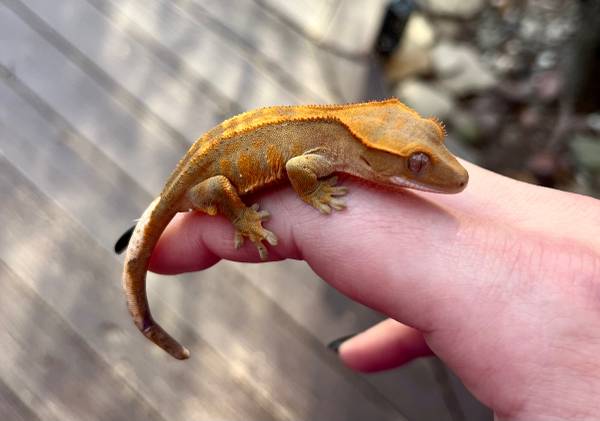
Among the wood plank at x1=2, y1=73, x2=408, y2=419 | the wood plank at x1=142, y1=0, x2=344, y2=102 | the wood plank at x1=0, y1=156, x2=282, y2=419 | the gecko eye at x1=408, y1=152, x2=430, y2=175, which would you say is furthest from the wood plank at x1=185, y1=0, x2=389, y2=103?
the gecko eye at x1=408, y1=152, x2=430, y2=175

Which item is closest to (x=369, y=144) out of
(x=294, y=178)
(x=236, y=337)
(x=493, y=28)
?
(x=294, y=178)

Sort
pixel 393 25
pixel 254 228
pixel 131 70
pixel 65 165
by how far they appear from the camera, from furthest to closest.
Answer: pixel 393 25 → pixel 131 70 → pixel 65 165 → pixel 254 228

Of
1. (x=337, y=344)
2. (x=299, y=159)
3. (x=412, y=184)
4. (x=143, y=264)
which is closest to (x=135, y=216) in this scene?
(x=143, y=264)

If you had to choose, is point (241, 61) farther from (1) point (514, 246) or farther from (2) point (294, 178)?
(1) point (514, 246)

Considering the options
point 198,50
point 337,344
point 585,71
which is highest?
point 585,71

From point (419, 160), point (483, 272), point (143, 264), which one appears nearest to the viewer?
point (483, 272)

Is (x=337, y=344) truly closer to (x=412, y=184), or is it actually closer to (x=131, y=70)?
(x=412, y=184)

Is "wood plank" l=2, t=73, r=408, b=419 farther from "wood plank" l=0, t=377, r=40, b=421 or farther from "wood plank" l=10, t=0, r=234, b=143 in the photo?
"wood plank" l=10, t=0, r=234, b=143
